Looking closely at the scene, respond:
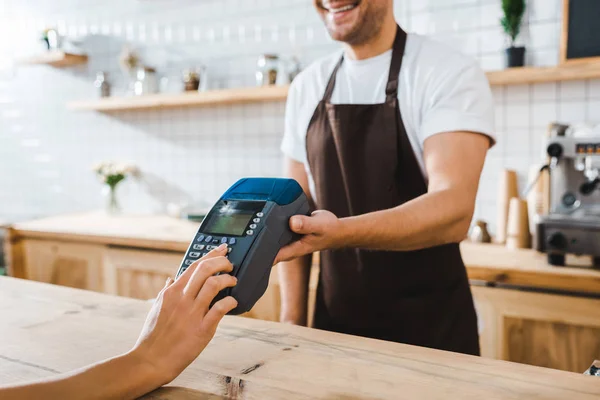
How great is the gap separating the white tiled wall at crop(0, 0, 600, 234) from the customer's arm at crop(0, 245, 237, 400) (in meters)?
2.04

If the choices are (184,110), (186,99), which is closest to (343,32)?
(186,99)

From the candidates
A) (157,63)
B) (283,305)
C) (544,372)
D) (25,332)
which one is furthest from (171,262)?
(544,372)

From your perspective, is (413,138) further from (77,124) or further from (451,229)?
(77,124)

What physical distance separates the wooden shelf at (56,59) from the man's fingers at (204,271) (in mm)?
3220

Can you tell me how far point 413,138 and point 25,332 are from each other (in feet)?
3.35

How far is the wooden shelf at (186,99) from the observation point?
280 cm

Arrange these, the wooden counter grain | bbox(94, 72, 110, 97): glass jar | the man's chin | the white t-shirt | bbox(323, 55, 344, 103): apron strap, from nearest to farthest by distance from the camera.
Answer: the white t-shirt, the man's chin, bbox(323, 55, 344, 103): apron strap, the wooden counter grain, bbox(94, 72, 110, 97): glass jar

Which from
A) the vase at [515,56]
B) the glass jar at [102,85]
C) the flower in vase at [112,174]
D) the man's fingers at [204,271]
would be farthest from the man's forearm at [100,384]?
the glass jar at [102,85]

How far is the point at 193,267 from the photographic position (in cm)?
80

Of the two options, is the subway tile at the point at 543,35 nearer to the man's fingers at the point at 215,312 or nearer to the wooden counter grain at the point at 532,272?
the wooden counter grain at the point at 532,272

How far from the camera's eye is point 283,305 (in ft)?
5.25

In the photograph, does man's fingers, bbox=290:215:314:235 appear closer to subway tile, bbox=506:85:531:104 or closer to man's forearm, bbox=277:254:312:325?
man's forearm, bbox=277:254:312:325

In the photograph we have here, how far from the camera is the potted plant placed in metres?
2.33

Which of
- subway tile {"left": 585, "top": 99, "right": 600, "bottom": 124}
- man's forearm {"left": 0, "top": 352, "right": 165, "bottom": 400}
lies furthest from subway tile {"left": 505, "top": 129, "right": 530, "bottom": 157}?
man's forearm {"left": 0, "top": 352, "right": 165, "bottom": 400}
